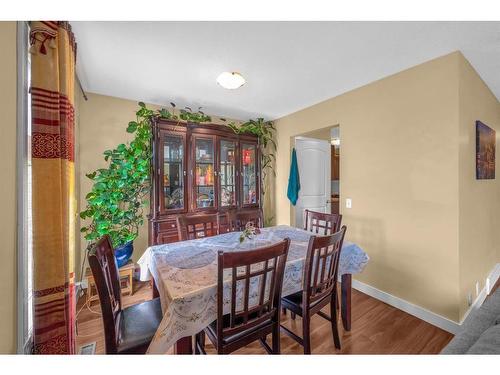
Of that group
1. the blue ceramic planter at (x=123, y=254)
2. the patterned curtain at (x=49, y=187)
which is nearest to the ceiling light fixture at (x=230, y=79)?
the patterned curtain at (x=49, y=187)

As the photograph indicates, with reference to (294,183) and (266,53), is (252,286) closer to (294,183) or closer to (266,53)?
(266,53)

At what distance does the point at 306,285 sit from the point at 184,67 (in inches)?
85.5

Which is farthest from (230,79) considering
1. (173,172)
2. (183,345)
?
(183,345)

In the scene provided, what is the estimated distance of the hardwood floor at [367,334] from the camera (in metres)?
1.66

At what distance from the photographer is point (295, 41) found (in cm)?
170

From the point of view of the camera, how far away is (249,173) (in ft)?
12.2

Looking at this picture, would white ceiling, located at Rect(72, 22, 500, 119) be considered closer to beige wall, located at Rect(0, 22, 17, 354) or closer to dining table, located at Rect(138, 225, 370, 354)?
beige wall, located at Rect(0, 22, 17, 354)

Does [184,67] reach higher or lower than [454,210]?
higher

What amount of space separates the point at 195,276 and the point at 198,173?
213cm

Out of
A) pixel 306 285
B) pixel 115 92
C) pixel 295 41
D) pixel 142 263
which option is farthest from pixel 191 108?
pixel 306 285

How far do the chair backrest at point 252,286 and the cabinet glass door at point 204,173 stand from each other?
2.03 meters

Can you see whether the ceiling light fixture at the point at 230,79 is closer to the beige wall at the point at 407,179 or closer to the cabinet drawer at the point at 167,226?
the beige wall at the point at 407,179
